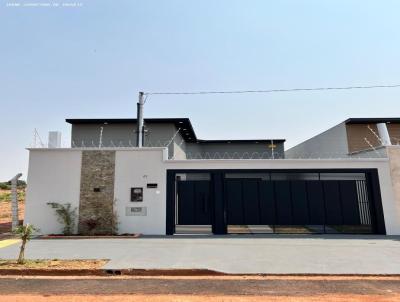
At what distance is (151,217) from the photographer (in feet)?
46.2

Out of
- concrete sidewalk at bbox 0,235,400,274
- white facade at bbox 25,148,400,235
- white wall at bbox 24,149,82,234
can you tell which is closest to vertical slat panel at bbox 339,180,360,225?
white facade at bbox 25,148,400,235

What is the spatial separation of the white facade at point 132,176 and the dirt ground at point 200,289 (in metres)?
7.02

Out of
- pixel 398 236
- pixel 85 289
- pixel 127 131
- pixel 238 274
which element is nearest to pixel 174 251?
pixel 238 274

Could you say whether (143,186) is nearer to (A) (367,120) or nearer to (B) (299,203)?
(B) (299,203)

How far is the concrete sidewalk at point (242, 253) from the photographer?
776cm

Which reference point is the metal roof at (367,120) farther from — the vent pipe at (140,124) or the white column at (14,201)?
the white column at (14,201)

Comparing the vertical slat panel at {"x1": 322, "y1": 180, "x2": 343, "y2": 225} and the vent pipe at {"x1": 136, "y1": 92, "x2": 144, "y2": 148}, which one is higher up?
the vent pipe at {"x1": 136, "y1": 92, "x2": 144, "y2": 148}

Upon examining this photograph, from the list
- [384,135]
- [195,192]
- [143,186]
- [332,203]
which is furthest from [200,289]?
[384,135]

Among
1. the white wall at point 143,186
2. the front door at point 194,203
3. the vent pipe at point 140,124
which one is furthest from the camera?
the vent pipe at point 140,124

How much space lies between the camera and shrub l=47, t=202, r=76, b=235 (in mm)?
13906

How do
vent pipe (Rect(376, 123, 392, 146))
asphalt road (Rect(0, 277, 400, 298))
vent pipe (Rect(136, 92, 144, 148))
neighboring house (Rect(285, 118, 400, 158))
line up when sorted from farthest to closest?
neighboring house (Rect(285, 118, 400, 158)) → vent pipe (Rect(136, 92, 144, 148)) → vent pipe (Rect(376, 123, 392, 146)) → asphalt road (Rect(0, 277, 400, 298))

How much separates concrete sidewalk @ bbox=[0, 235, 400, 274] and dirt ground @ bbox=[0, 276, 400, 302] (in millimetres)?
581

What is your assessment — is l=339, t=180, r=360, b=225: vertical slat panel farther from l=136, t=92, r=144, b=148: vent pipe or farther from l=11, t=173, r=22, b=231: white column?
l=11, t=173, r=22, b=231: white column

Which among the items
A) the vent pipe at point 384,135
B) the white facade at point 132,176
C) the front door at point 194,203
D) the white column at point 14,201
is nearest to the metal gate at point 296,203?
the white facade at point 132,176
